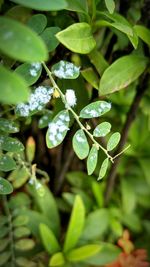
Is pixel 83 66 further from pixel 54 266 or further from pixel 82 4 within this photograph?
pixel 54 266

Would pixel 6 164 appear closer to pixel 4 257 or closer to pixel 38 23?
pixel 38 23

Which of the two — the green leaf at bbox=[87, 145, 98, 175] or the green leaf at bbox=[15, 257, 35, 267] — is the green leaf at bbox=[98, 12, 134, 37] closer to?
the green leaf at bbox=[87, 145, 98, 175]

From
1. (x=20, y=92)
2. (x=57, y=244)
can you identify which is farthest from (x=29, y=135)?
(x=20, y=92)

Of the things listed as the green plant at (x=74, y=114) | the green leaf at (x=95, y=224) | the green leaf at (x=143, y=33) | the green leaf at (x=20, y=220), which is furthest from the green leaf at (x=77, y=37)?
the green leaf at (x=95, y=224)

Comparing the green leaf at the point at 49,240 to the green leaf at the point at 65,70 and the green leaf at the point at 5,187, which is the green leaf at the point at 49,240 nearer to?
the green leaf at the point at 5,187

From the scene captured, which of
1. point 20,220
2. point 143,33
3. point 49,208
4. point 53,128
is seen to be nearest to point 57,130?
point 53,128

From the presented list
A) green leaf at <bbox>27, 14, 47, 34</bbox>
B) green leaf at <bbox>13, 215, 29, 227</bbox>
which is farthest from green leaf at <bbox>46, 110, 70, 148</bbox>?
green leaf at <bbox>13, 215, 29, 227</bbox>
